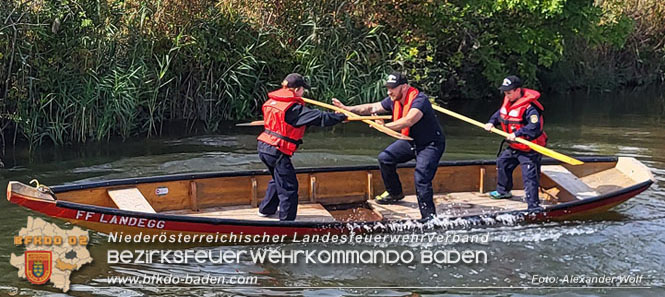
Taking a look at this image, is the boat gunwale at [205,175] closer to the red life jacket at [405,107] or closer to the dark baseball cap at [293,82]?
the red life jacket at [405,107]

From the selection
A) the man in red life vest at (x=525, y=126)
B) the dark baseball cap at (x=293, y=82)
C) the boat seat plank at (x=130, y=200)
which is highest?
the dark baseball cap at (x=293, y=82)

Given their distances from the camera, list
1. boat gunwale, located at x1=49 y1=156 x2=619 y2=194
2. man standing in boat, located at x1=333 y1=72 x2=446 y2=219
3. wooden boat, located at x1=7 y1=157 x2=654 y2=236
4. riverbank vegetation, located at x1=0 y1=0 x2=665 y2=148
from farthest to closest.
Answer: riverbank vegetation, located at x1=0 y1=0 x2=665 y2=148, man standing in boat, located at x1=333 y1=72 x2=446 y2=219, boat gunwale, located at x1=49 y1=156 x2=619 y2=194, wooden boat, located at x1=7 y1=157 x2=654 y2=236

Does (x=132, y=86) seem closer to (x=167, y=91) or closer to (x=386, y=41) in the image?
(x=167, y=91)

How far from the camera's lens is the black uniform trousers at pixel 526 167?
31.5 ft

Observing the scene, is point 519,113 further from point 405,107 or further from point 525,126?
point 405,107

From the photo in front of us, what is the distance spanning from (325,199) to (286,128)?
1848 millimetres

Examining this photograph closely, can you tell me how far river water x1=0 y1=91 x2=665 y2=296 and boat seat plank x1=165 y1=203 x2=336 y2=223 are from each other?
558 millimetres

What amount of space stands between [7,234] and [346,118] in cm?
395

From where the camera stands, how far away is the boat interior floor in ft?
30.4

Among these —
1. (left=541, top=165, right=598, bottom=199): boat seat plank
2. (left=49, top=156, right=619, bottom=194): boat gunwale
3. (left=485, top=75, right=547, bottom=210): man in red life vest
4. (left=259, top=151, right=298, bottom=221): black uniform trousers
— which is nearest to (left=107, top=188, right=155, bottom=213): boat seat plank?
(left=49, top=156, right=619, bottom=194): boat gunwale

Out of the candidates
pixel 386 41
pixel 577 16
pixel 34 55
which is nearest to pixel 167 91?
pixel 34 55

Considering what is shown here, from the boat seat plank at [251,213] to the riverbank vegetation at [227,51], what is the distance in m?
5.11

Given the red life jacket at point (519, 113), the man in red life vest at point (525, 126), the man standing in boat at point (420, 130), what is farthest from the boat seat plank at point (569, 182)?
the man standing in boat at point (420, 130)

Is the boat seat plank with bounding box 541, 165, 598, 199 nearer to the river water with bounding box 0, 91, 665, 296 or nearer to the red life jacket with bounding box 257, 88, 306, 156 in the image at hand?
the river water with bounding box 0, 91, 665, 296
